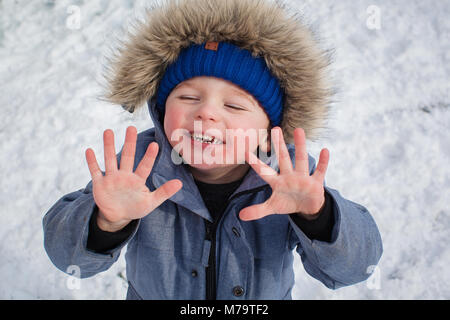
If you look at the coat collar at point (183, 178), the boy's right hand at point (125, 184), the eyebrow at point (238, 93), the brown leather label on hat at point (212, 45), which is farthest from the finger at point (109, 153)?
the brown leather label on hat at point (212, 45)

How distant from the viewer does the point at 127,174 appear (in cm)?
96

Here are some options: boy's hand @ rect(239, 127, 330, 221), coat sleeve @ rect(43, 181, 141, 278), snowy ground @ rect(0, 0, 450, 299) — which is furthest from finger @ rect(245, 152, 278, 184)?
snowy ground @ rect(0, 0, 450, 299)

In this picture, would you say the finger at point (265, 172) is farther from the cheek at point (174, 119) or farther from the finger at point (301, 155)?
the cheek at point (174, 119)

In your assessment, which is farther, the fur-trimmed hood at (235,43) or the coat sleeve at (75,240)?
the fur-trimmed hood at (235,43)

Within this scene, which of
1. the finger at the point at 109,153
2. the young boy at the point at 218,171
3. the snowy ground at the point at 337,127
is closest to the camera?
the finger at the point at 109,153

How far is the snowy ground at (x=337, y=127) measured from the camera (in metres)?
1.98

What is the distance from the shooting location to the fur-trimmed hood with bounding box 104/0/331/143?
3.95 ft

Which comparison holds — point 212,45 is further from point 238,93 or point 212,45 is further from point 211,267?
point 211,267

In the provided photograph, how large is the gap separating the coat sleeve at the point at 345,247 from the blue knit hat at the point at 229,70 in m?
0.41

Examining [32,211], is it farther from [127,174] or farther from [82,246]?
[127,174]

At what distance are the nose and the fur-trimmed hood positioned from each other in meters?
0.25

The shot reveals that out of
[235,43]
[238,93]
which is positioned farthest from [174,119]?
[235,43]
